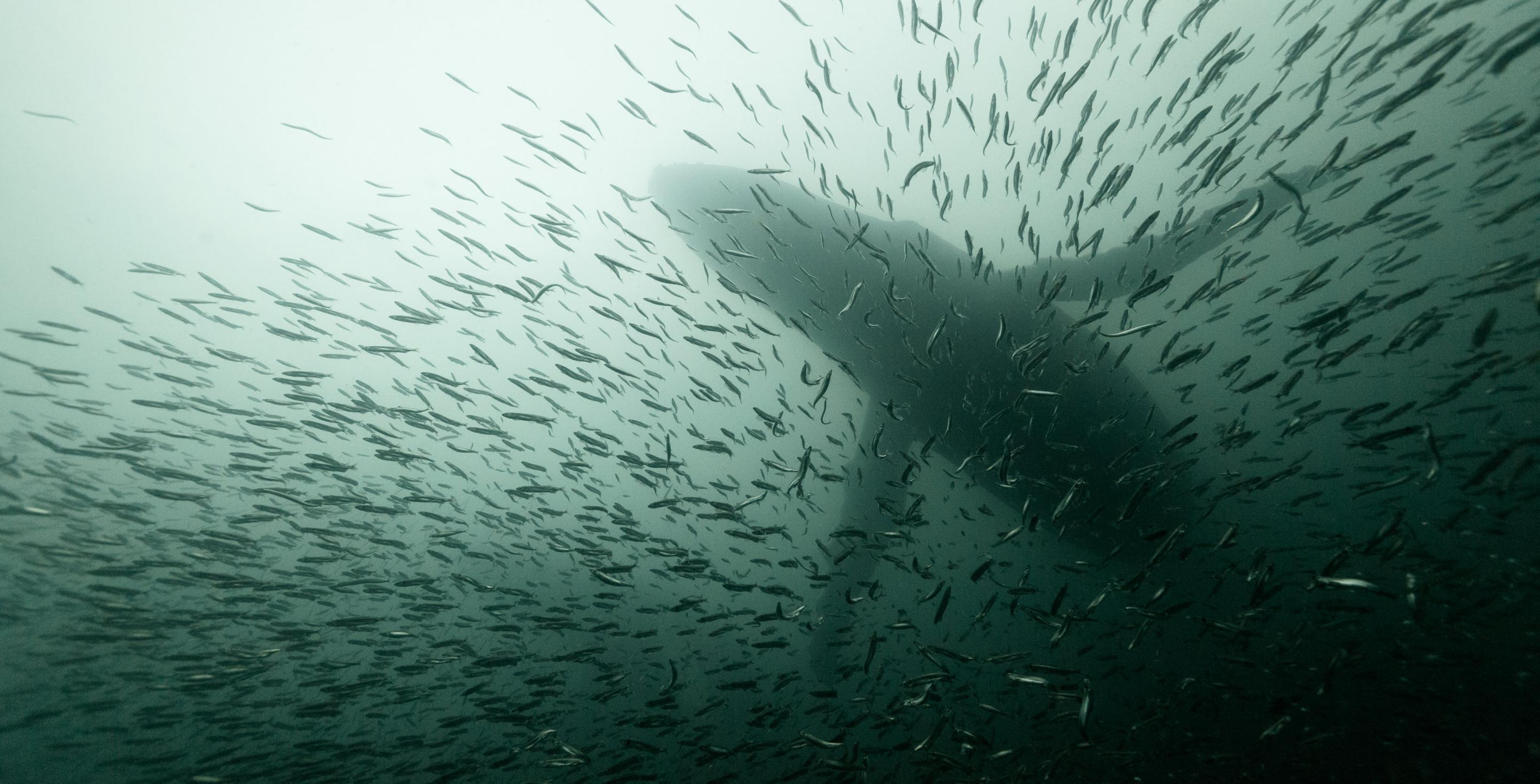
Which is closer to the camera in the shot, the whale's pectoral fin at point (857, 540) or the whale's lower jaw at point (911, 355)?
the whale's lower jaw at point (911, 355)

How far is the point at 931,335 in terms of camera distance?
8.98 meters

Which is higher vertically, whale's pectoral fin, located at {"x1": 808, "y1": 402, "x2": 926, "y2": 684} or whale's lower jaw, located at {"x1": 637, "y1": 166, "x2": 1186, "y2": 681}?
whale's lower jaw, located at {"x1": 637, "y1": 166, "x2": 1186, "y2": 681}

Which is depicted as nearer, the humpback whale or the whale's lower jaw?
the humpback whale

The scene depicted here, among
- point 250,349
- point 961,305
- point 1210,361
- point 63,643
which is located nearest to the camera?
point 961,305

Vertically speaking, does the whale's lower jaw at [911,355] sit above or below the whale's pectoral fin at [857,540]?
above

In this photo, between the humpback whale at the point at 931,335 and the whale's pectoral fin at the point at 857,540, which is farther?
the whale's pectoral fin at the point at 857,540

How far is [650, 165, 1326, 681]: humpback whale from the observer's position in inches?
302

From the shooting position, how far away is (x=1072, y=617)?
5.83 metres

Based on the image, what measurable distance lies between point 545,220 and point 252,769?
1036 centimetres

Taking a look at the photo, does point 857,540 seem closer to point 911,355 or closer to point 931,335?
point 911,355

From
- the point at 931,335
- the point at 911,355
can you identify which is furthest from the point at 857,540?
the point at 931,335

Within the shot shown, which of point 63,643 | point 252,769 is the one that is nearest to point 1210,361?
point 252,769

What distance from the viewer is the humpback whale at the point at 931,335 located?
7660 mm

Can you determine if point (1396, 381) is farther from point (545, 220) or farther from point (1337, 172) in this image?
point (545, 220)
